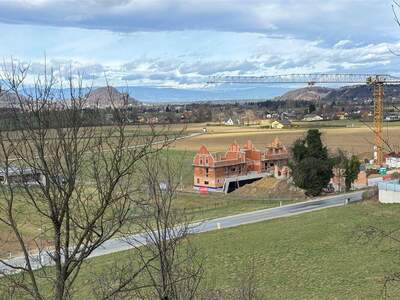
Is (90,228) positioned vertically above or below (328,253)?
above

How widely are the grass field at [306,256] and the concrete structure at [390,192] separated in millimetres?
954

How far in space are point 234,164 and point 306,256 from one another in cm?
3502

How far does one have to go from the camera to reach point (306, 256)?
26141 mm

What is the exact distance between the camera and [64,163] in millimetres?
6801

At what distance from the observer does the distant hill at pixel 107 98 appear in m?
7.80

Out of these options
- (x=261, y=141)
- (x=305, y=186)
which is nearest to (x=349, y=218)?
(x=305, y=186)

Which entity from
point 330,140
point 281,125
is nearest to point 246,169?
point 330,140

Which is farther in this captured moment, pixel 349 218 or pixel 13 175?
pixel 349 218

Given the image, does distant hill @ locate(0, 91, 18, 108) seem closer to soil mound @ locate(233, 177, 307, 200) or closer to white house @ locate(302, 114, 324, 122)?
soil mound @ locate(233, 177, 307, 200)

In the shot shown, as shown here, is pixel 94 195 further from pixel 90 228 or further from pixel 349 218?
pixel 349 218

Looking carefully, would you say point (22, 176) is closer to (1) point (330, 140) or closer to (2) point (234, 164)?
(2) point (234, 164)

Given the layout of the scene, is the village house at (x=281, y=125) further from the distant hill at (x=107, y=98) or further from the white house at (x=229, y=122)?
the distant hill at (x=107, y=98)

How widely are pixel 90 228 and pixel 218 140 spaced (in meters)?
97.4

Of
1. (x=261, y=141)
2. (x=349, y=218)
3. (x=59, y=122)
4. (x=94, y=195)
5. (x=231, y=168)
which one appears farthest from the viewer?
(x=261, y=141)
